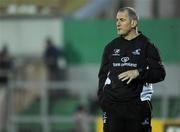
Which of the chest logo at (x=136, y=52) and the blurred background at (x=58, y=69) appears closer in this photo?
the chest logo at (x=136, y=52)

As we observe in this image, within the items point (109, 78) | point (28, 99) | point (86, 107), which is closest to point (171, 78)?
point (86, 107)

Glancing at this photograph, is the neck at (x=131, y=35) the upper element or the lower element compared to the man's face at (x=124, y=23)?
lower

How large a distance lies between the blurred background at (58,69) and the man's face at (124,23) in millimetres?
8507

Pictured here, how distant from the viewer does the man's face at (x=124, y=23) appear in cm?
751

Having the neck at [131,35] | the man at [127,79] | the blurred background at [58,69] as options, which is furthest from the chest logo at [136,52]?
the blurred background at [58,69]

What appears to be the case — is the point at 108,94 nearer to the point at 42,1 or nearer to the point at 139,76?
the point at 139,76

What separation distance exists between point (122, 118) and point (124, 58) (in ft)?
1.73

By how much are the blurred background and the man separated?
846 cm

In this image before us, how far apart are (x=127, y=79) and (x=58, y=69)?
9.39 metres

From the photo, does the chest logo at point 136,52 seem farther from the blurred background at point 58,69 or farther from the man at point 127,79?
the blurred background at point 58,69

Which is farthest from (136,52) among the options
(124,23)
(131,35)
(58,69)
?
(58,69)

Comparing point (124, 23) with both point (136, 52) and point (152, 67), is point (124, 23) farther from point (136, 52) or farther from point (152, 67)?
point (152, 67)

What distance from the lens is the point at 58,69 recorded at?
1678 cm

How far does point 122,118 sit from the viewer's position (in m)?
7.57
